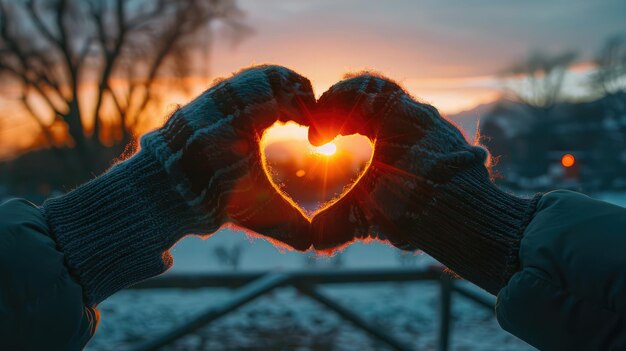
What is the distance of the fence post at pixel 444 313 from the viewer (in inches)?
153

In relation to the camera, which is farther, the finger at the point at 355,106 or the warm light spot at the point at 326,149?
the warm light spot at the point at 326,149

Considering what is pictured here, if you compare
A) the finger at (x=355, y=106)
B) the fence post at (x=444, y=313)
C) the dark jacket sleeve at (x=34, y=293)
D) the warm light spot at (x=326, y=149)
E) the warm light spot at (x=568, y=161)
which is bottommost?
the warm light spot at (x=568, y=161)

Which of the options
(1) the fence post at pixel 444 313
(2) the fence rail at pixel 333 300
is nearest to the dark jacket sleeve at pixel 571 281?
(2) the fence rail at pixel 333 300

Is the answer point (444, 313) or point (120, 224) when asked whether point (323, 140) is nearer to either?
point (120, 224)

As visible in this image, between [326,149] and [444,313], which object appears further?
[444,313]

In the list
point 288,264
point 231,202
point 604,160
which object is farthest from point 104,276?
point 604,160

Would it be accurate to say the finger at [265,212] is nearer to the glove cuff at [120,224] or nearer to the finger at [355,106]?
the glove cuff at [120,224]

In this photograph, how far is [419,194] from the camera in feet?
4.39

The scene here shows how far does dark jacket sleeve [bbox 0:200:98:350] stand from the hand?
312 millimetres

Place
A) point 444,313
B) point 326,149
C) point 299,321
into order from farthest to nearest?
point 299,321 < point 444,313 < point 326,149

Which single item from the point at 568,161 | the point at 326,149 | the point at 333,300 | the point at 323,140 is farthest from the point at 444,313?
the point at 568,161

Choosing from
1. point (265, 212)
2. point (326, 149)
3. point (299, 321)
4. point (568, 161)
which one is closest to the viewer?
point (265, 212)

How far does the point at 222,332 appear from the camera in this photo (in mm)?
5516

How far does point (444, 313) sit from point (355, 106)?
9.39 feet
